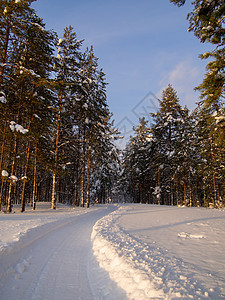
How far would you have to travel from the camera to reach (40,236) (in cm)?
667

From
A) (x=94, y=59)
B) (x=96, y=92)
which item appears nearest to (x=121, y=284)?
(x=96, y=92)

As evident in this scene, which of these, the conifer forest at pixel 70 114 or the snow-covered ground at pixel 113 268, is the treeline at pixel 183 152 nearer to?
the conifer forest at pixel 70 114

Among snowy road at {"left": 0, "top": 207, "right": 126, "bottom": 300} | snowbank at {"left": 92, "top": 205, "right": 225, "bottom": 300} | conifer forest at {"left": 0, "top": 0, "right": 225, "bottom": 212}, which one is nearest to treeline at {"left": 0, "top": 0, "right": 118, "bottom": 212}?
conifer forest at {"left": 0, "top": 0, "right": 225, "bottom": 212}

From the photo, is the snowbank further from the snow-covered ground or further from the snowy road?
the snowy road

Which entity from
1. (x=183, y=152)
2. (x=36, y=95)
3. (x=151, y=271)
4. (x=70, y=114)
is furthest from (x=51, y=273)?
(x=183, y=152)

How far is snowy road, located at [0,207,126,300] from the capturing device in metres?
3.17

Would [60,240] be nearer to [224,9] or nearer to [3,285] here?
[3,285]

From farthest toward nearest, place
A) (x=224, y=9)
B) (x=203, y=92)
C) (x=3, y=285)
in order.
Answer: (x=203, y=92), (x=224, y=9), (x=3, y=285)

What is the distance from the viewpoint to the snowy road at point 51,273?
10.4ft

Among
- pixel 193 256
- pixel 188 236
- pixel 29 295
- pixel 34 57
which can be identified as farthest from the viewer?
pixel 34 57

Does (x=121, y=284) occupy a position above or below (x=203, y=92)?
below

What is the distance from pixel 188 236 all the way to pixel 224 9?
726cm

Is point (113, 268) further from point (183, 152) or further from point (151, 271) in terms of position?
point (183, 152)

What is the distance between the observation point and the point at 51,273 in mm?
3930
